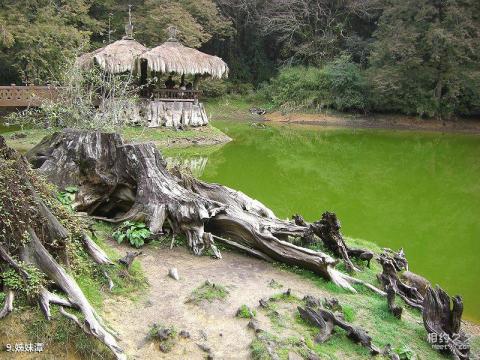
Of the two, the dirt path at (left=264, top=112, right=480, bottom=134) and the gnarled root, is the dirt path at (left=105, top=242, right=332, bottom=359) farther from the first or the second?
the dirt path at (left=264, top=112, right=480, bottom=134)

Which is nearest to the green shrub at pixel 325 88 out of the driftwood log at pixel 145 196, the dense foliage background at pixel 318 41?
the dense foliage background at pixel 318 41

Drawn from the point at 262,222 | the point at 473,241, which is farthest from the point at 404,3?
the point at 262,222

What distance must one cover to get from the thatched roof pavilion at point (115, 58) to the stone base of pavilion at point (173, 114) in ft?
5.08

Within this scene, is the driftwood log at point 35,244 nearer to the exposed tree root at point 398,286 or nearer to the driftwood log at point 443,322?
the driftwood log at point 443,322

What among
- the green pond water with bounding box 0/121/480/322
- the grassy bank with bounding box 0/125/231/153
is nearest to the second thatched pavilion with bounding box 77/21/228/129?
the grassy bank with bounding box 0/125/231/153

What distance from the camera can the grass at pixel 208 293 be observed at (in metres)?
4.22

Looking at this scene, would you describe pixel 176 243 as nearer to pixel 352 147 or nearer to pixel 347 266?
pixel 347 266

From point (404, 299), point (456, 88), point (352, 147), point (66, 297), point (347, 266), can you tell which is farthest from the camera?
point (456, 88)

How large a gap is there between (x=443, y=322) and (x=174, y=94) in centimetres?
1456

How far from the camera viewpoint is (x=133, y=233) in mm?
5355

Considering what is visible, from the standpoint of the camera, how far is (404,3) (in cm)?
2284

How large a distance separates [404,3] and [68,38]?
15246 mm

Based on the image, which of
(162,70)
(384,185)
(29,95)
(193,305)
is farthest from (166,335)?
(29,95)


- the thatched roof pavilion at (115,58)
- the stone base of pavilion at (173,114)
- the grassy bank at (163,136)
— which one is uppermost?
the thatched roof pavilion at (115,58)
